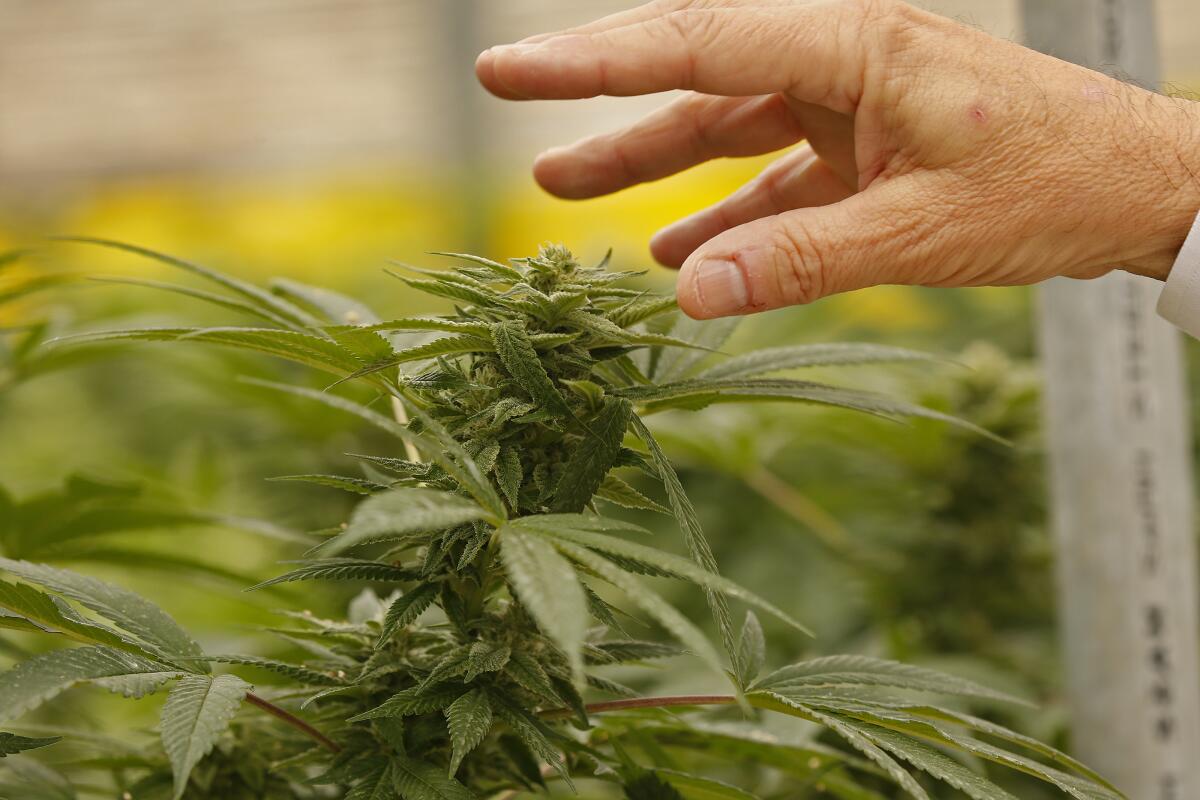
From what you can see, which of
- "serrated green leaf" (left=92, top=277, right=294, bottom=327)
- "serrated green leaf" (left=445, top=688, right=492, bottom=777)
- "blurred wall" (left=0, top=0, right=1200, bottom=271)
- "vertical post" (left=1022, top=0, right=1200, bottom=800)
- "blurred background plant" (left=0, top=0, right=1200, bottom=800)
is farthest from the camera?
"blurred wall" (left=0, top=0, right=1200, bottom=271)

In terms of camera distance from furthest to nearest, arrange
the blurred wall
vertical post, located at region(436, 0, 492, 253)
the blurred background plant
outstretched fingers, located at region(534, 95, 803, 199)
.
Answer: the blurred wall
vertical post, located at region(436, 0, 492, 253)
the blurred background plant
outstretched fingers, located at region(534, 95, 803, 199)

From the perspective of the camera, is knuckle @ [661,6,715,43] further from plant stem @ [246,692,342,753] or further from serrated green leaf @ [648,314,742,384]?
plant stem @ [246,692,342,753]

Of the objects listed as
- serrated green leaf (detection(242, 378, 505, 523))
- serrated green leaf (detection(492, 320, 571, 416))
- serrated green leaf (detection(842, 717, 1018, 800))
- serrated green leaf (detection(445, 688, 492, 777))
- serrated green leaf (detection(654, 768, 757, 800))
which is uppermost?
serrated green leaf (detection(492, 320, 571, 416))

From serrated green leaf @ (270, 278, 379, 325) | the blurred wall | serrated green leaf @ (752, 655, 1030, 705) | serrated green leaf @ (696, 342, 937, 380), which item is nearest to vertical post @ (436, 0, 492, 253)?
the blurred wall

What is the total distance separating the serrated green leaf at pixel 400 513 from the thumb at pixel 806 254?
0.81 ft

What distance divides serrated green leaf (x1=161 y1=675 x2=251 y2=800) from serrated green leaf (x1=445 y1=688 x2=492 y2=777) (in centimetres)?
10

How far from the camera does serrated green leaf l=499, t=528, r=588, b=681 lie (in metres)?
0.38

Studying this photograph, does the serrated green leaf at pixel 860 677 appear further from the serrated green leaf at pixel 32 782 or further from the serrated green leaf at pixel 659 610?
the serrated green leaf at pixel 32 782

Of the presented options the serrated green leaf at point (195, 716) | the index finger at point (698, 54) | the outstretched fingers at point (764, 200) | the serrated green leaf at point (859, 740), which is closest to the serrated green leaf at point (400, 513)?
the serrated green leaf at point (195, 716)

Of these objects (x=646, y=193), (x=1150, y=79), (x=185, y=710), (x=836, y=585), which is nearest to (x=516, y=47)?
(x=185, y=710)

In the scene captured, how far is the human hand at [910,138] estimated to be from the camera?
650mm

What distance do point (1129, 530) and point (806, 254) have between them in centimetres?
58

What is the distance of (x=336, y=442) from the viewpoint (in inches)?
49.8

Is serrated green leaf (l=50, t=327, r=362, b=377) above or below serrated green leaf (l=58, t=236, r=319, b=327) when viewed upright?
below
